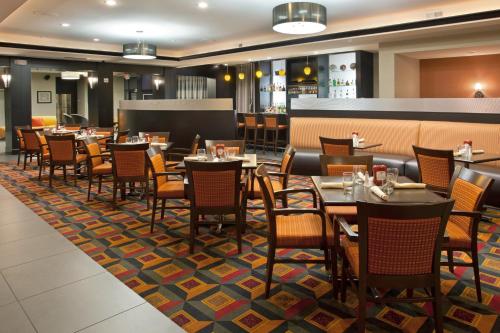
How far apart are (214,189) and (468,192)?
6.61 feet

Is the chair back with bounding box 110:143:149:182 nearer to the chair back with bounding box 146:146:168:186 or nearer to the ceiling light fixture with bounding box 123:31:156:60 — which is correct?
the chair back with bounding box 146:146:168:186

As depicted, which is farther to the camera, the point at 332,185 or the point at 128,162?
the point at 128,162

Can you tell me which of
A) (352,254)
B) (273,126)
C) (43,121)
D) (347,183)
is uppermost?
(43,121)

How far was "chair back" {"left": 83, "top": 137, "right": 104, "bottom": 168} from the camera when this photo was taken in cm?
585

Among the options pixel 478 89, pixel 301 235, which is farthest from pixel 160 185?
pixel 478 89

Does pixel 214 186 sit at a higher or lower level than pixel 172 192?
higher

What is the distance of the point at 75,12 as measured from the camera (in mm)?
7914

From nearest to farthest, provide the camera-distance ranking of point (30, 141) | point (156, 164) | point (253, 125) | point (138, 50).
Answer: point (156, 164) < point (30, 141) < point (138, 50) < point (253, 125)

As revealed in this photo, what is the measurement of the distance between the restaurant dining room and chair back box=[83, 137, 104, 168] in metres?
0.04

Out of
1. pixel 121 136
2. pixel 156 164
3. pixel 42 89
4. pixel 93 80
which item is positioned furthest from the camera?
pixel 42 89

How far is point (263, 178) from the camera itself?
9.48 ft

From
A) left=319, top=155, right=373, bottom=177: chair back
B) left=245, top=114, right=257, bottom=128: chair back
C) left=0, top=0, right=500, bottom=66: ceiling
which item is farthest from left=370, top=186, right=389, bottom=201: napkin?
left=245, top=114, right=257, bottom=128: chair back

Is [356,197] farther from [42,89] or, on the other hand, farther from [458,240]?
[42,89]

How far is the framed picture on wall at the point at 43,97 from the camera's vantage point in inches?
693
